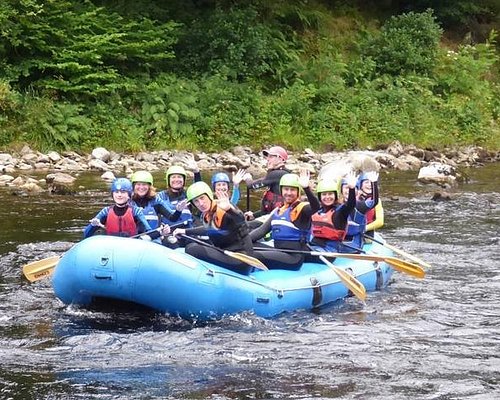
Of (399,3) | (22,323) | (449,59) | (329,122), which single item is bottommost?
(22,323)

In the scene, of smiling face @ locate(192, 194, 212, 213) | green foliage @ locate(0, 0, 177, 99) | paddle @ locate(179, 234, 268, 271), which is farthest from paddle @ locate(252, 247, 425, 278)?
green foliage @ locate(0, 0, 177, 99)

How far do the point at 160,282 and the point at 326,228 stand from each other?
2432 mm

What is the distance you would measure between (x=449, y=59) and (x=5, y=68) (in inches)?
492

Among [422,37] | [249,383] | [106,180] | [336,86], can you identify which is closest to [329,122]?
[336,86]

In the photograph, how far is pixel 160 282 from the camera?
710 cm

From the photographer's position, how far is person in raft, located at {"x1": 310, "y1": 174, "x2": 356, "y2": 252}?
884 centimetres

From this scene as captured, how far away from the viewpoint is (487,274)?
980 centimetres

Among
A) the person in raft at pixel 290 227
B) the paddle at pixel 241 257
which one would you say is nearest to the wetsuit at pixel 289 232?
the person in raft at pixel 290 227

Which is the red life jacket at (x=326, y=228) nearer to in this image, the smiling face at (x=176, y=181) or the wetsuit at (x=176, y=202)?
the wetsuit at (x=176, y=202)

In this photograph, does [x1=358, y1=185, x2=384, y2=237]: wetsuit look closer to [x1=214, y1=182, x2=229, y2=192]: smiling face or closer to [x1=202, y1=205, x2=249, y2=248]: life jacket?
[x1=214, y1=182, x2=229, y2=192]: smiling face

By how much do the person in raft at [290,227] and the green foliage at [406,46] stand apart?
15.5 meters

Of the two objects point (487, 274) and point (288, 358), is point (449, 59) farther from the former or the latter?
point (288, 358)

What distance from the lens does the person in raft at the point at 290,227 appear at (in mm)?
8211

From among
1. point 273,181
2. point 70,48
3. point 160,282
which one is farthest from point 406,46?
point 160,282
